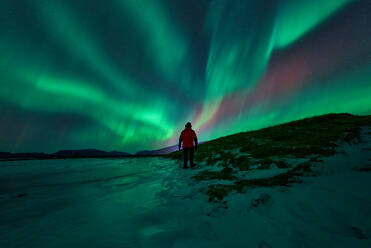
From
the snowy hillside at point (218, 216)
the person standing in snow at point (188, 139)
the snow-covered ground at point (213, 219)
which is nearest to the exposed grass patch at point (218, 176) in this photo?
the snowy hillside at point (218, 216)

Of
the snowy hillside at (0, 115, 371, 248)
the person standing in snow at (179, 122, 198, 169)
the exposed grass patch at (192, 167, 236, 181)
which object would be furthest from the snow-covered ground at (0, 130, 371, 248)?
the person standing in snow at (179, 122, 198, 169)

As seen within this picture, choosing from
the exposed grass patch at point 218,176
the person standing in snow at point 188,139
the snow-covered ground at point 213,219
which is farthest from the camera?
the person standing in snow at point 188,139

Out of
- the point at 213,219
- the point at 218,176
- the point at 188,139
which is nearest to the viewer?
the point at 213,219

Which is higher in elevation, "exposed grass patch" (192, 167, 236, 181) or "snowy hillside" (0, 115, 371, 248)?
"exposed grass patch" (192, 167, 236, 181)

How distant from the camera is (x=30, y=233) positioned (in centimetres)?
185

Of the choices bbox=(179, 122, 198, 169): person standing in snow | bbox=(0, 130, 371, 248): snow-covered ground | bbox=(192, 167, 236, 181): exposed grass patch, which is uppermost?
bbox=(179, 122, 198, 169): person standing in snow

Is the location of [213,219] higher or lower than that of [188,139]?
lower

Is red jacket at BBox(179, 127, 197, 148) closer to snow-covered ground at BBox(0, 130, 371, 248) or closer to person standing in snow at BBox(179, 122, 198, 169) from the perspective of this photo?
person standing in snow at BBox(179, 122, 198, 169)

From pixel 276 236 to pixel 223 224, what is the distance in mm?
594

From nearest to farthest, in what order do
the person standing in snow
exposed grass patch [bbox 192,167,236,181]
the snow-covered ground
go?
1. the snow-covered ground
2. exposed grass patch [bbox 192,167,236,181]
3. the person standing in snow

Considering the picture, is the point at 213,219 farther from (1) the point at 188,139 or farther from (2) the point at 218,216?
(1) the point at 188,139

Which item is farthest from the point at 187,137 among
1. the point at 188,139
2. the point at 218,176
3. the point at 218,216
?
the point at 218,216

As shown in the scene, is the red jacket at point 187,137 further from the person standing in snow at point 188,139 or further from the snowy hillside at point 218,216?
the snowy hillside at point 218,216

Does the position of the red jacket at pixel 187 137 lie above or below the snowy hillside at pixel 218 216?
above
